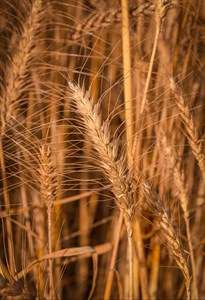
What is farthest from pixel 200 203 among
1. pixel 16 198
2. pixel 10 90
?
pixel 10 90

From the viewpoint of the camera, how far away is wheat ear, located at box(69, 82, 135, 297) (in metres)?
0.82

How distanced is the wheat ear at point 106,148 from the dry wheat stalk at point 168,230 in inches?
3.1

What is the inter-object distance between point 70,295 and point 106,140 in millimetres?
818

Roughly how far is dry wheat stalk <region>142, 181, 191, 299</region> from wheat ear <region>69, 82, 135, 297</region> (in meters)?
0.08

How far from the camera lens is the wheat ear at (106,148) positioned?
82 cm

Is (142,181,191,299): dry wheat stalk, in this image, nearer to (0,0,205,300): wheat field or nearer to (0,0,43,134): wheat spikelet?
(0,0,205,300): wheat field

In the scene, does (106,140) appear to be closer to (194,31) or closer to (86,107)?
(86,107)

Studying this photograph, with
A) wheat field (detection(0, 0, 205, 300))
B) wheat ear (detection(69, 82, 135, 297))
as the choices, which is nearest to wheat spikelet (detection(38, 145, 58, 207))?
wheat field (detection(0, 0, 205, 300))

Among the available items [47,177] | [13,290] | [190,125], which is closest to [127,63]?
[190,125]

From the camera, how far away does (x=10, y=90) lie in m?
1.08

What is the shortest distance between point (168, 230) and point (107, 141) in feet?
0.76

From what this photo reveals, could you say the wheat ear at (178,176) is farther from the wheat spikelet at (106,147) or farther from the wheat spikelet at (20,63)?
the wheat spikelet at (20,63)

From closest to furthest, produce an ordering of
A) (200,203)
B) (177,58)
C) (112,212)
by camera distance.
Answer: (177,58) → (200,203) → (112,212)

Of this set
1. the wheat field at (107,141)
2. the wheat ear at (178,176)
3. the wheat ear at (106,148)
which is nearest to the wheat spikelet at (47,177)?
the wheat field at (107,141)
